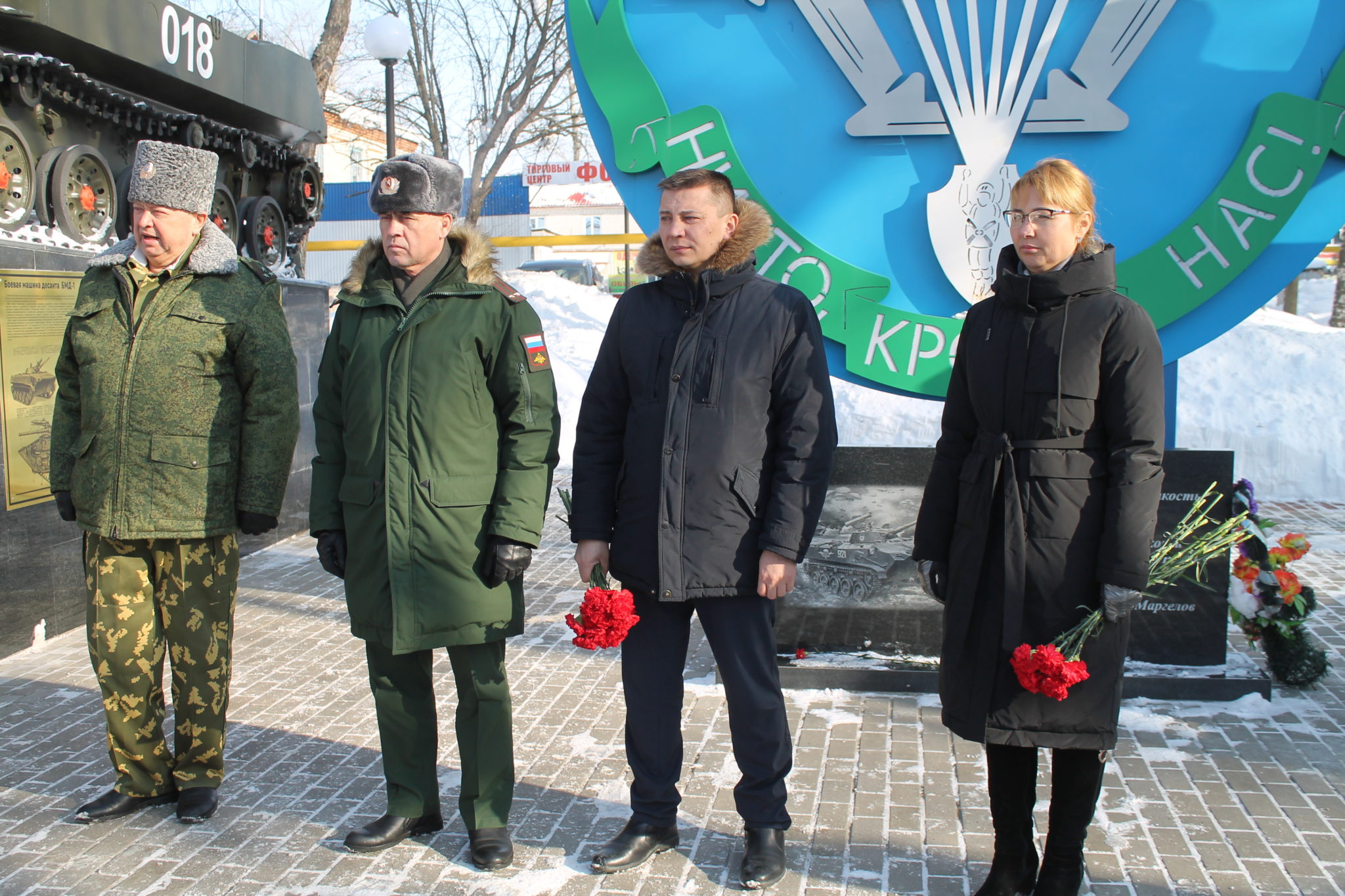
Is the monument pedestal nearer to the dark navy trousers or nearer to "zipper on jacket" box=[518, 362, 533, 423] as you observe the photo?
the dark navy trousers

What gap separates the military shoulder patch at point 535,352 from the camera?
297cm

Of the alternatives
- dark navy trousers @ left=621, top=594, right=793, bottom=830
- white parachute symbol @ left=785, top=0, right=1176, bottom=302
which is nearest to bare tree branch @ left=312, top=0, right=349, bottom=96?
white parachute symbol @ left=785, top=0, right=1176, bottom=302

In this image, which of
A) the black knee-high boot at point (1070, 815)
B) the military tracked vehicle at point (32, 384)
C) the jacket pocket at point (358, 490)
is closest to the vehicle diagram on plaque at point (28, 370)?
the military tracked vehicle at point (32, 384)

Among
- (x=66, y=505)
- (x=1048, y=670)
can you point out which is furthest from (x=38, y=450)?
(x=1048, y=670)

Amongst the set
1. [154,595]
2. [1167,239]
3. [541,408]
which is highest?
[1167,239]

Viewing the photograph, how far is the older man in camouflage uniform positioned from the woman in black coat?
2.04 metres

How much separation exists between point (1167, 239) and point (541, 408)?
2.76m

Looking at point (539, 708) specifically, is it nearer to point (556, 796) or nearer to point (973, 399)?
point (556, 796)

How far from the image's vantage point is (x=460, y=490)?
2.92 metres

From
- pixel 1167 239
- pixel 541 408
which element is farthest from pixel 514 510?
pixel 1167 239

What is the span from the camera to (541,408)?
2998 millimetres

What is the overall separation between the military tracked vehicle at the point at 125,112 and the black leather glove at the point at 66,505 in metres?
3.82

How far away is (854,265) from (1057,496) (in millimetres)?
2185

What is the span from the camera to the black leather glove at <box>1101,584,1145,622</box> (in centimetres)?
247
